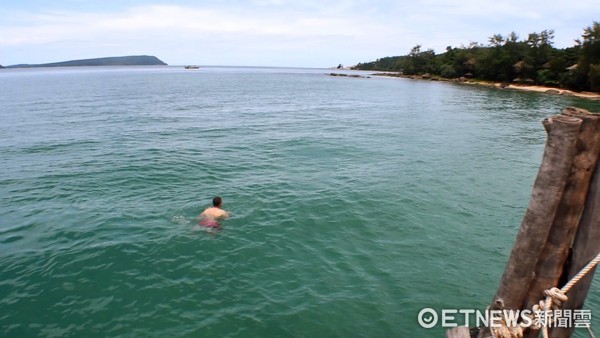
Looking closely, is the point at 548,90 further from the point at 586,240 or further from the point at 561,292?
the point at 561,292

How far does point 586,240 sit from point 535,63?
121354 mm

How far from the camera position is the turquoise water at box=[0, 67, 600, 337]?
31.4 ft

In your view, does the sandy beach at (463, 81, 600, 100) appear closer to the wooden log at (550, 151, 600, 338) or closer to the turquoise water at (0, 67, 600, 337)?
the turquoise water at (0, 67, 600, 337)

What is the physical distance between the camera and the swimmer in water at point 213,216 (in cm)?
1411

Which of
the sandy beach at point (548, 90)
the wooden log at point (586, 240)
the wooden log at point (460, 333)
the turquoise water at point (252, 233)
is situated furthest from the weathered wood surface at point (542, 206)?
the sandy beach at point (548, 90)

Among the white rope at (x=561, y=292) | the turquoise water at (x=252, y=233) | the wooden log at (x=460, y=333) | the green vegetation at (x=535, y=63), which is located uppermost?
the green vegetation at (x=535, y=63)

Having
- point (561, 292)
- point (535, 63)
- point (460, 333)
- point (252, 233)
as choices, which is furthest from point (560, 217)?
point (535, 63)

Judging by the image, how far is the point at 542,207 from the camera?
201 inches

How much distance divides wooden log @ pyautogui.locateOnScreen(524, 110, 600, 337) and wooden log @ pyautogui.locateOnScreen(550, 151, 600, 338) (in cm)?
7

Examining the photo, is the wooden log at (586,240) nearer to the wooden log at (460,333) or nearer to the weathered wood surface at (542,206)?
the weathered wood surface at (542,206)

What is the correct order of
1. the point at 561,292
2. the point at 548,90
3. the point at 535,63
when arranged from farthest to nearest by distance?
the point at 535,63
the point at 548,90
the point at 561,292

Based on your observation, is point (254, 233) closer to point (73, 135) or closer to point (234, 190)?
point (234, 190)

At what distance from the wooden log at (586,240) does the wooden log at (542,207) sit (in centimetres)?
41

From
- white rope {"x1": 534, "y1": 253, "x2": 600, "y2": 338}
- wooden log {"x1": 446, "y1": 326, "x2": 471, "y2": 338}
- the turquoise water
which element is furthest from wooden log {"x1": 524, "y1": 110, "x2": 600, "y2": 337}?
the turquoise water
